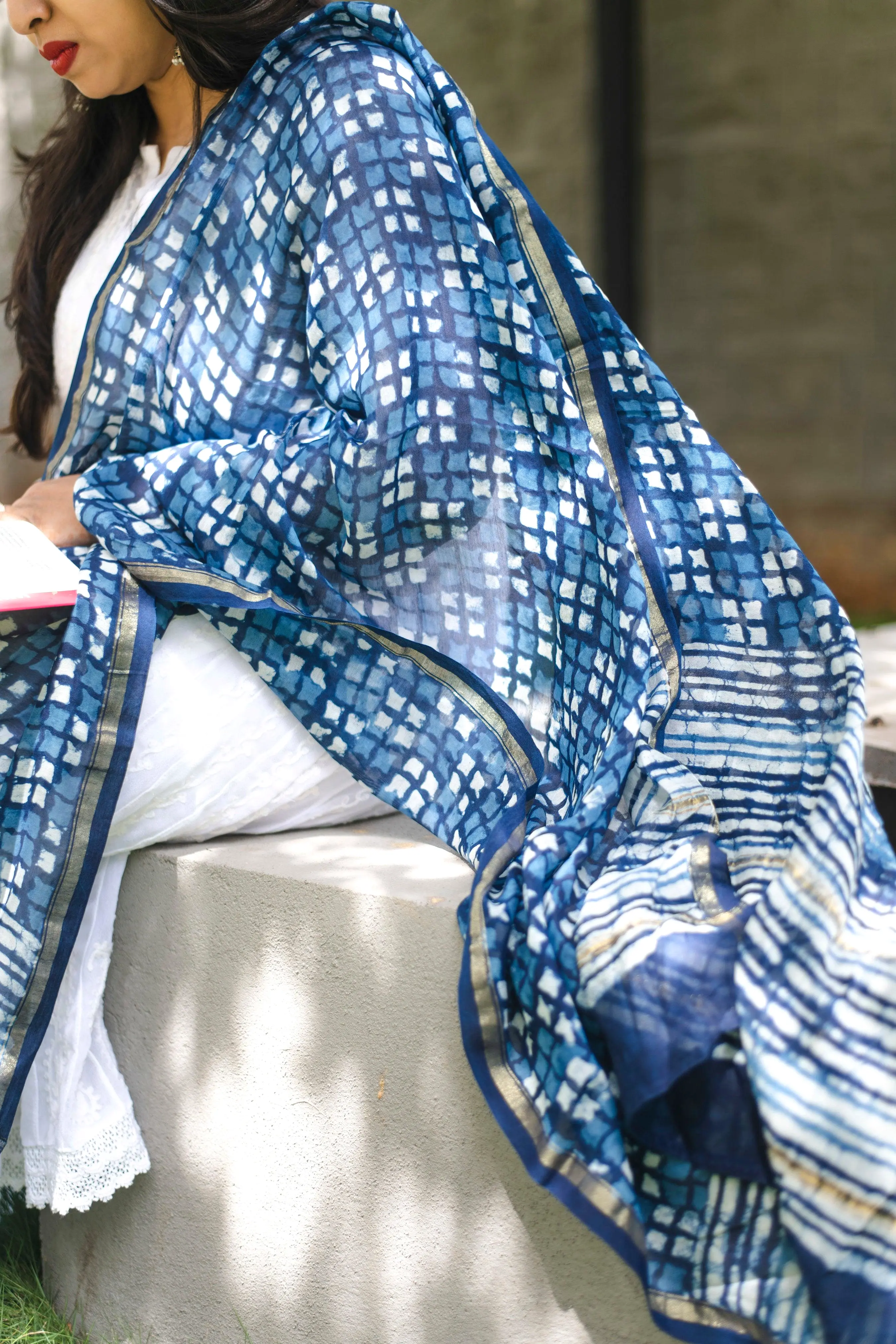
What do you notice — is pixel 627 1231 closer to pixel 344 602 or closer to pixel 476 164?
pixel 344 602

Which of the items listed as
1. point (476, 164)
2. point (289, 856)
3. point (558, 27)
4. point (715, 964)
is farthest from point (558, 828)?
point (558, 27)

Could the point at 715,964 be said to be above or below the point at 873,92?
below

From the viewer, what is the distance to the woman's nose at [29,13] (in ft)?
5.49

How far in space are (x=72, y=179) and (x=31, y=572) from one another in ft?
2.62

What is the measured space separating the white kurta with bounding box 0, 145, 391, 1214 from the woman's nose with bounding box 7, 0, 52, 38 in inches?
31.0

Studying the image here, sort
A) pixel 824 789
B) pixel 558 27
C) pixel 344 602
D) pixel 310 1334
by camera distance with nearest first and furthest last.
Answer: pixel 824 789 → pixel 310 1334 → pixel 344 602 → pixel 558 27

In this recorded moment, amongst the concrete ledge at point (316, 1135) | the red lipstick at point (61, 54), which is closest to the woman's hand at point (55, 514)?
the concrete ledge at point (316, 1135)

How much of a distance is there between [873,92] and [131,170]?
3438 mm

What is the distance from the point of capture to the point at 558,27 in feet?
14.8

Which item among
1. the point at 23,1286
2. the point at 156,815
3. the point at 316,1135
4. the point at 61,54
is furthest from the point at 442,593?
the point at 23,1286

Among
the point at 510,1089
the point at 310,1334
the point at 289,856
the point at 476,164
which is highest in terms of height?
the point at 476,164

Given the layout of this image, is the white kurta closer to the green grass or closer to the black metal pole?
the green grass

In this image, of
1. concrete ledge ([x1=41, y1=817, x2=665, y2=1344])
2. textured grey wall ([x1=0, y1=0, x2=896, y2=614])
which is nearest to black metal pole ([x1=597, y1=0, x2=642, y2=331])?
textured grey wall ([x1=0, y1=0, x2=896, y2=614])

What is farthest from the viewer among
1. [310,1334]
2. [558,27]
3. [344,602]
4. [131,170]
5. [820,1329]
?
[558,27]
